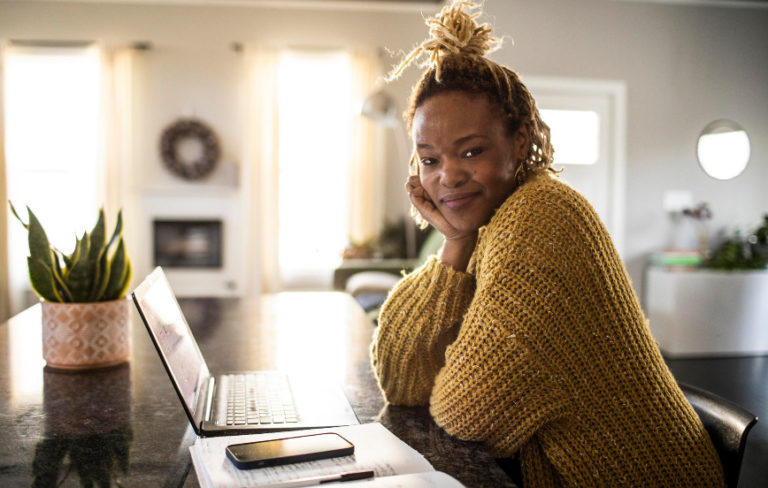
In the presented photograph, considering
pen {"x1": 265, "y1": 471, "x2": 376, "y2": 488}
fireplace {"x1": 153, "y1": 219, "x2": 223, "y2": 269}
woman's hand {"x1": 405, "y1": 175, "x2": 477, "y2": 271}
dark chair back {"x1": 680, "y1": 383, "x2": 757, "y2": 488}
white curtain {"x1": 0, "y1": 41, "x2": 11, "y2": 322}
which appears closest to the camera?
pen {"x1": 265, "y1": 471, "x2": 376, "y2": 488}

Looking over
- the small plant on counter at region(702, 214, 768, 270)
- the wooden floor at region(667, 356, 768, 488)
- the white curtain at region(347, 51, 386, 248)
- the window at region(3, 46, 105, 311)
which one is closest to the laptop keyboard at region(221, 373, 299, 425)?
the wooden floor at region(667, 356, 768, 488)

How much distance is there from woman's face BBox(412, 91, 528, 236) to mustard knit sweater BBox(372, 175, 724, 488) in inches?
2.8

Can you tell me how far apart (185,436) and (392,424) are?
0.29m

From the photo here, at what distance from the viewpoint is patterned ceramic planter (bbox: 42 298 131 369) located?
1.11m

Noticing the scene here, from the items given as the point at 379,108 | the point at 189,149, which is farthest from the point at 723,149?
the point at 189,149

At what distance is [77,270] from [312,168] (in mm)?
4165

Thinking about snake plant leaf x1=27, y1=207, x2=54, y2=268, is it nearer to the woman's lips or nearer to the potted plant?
the potted plant

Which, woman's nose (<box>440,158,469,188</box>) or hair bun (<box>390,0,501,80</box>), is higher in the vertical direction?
hair bun (<box>390,0,501,80</box>)

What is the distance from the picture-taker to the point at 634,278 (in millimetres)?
5156

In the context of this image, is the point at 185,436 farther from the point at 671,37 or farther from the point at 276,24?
the point at 671,37

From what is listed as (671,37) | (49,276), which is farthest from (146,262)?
(671,37)

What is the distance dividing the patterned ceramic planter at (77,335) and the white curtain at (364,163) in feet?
13.0

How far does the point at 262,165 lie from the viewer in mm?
5109

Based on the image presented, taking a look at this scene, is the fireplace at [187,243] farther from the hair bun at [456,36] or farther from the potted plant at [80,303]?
the hair bun at [456,36]
